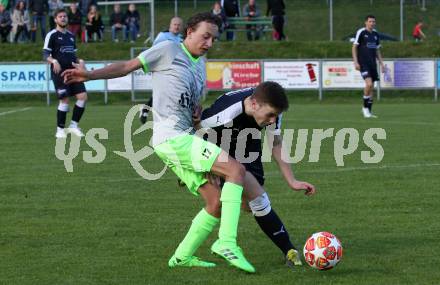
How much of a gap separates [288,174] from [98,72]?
1.70 meters

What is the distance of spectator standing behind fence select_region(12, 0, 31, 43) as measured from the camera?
3434 centimetres

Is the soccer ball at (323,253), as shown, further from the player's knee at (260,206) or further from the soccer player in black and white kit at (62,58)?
the soccer player in black and white kit at (62,58)

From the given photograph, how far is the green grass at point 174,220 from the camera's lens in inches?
271

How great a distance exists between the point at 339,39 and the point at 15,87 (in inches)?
544

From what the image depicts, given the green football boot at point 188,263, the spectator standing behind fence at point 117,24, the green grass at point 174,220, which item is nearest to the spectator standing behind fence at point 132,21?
the spectator standing behind fence at point 117,24

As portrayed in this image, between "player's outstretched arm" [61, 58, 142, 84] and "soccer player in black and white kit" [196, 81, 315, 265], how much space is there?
695mm

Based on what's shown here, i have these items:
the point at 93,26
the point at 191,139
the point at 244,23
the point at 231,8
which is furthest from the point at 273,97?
the point at 93,26

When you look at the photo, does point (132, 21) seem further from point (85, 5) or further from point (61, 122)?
point (61, 122)

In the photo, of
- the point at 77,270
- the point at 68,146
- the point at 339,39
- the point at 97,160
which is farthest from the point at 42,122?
the point at 339,39

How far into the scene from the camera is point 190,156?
22.4ft

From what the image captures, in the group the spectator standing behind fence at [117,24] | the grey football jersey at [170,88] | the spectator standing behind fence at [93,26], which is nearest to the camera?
the grey football jersey at [170,88]

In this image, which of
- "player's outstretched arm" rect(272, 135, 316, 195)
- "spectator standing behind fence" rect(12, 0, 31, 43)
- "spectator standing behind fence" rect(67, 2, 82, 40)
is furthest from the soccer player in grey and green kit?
"spectator standing behind fence" rect(12, 0, 31, 43)

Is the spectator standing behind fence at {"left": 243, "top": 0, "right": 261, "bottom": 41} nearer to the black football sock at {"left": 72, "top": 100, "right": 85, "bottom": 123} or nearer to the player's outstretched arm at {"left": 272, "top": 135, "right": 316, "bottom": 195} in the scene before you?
the black football sock at {"left": 72, "top": 100, "right": 85, "bottom": 123}

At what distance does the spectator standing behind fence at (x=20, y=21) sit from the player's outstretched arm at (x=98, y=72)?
93.0ft
